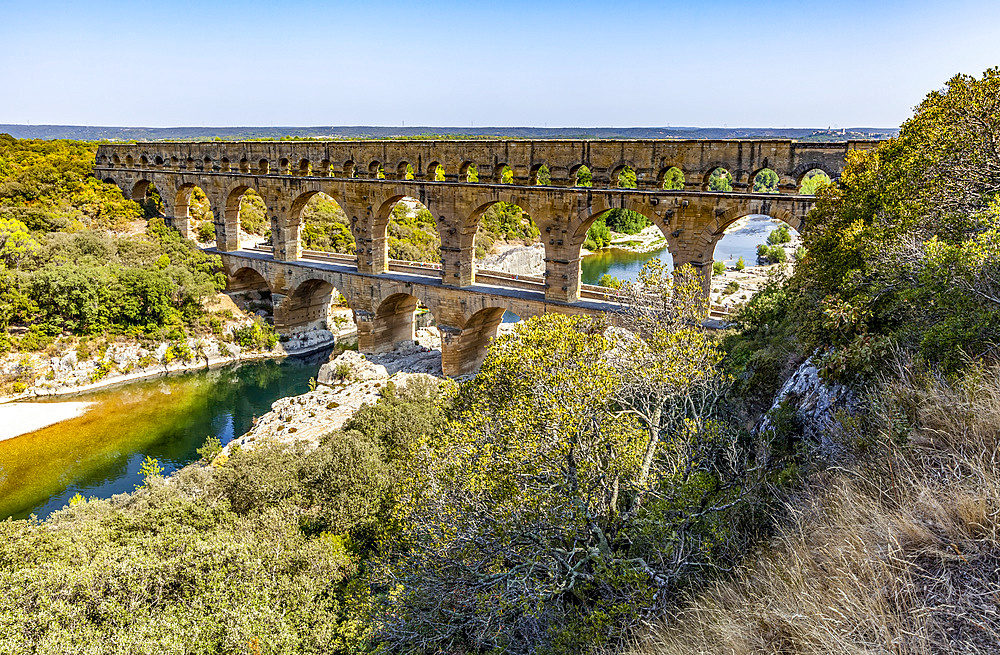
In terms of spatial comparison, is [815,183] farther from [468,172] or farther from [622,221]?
[468,172]

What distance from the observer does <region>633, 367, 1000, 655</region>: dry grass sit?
3.03 m

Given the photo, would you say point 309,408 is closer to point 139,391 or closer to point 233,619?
point 139,391

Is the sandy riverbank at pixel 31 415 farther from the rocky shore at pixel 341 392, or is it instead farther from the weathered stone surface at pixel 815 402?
the weathered stone surface at pixel 815 402

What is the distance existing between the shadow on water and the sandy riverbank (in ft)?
1.00

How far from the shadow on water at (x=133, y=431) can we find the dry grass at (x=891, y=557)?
1438cm

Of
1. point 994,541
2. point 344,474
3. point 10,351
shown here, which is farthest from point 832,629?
point 10,351

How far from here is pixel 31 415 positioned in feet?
57.1

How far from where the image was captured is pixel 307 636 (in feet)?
20.8

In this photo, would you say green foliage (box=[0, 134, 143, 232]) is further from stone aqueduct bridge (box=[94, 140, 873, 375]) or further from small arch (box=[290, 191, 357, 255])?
small arch (box=[290, 191, 357, 255])

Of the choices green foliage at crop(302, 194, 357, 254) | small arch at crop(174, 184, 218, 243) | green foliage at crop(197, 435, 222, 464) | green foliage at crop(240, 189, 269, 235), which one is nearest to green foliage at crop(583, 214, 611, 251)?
green foliage at crop(302, 194, 357, 254)

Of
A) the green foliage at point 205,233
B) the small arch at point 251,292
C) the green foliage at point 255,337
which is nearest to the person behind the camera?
the green foliage at point 255,337

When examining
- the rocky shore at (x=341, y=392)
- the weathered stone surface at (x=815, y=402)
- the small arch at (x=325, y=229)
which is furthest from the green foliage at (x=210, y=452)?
the small arch at (x=325, y=229)

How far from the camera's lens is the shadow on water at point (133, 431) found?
46.6 feet

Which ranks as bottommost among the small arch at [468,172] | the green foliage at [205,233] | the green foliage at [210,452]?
the green foliage at [210,452]
